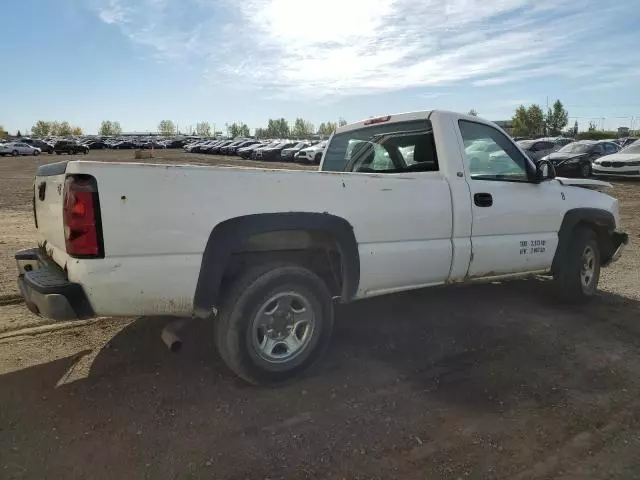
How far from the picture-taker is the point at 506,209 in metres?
4.61

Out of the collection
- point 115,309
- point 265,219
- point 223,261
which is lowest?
point 115,309

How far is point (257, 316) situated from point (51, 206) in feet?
5.15

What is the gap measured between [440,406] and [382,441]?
1.95 ft

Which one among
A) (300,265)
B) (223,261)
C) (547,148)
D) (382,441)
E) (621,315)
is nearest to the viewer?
(382,441)

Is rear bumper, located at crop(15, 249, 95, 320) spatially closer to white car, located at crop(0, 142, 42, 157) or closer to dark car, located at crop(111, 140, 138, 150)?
white car, located at crop(0, 142, 42, 157)

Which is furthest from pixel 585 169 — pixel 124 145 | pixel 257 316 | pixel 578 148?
pixel 124 145

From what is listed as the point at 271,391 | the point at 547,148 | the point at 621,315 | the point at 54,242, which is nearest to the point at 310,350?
the point at 271,391

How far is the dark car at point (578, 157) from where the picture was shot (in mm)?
21859

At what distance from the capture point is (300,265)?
12.4ft

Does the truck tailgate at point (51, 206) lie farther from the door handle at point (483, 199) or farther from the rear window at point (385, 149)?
the door handle at point (483, 199)

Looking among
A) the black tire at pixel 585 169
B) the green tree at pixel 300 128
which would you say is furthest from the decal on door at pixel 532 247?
the green tree at pixel 300 128

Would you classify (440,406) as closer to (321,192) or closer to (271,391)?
(271,391)

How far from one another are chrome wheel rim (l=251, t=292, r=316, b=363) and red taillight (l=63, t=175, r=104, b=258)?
1106 mm

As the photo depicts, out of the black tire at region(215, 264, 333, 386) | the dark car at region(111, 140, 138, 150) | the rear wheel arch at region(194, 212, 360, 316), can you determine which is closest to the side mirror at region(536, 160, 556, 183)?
the rear wheel arch at region(194, 212, 360, 316)
